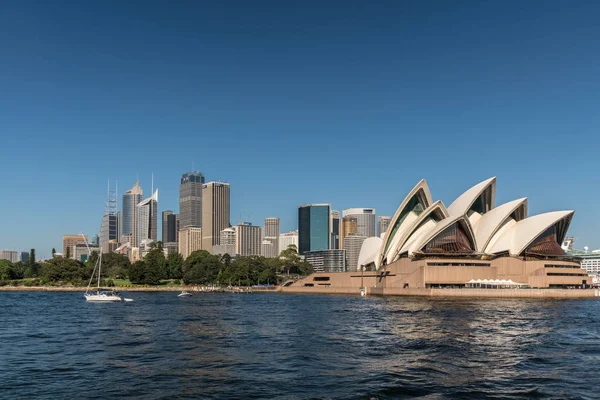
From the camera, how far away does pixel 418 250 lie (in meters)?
95.3

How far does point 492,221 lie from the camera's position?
96500mm

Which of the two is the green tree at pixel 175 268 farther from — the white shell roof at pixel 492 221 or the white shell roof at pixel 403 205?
the white shell roof at pixel 492 221

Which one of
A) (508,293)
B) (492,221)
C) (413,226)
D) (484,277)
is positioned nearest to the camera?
(508,293)

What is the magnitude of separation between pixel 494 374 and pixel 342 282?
3755 inches

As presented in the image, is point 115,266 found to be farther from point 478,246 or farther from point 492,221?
point 492,221

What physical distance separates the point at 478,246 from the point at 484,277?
556cm

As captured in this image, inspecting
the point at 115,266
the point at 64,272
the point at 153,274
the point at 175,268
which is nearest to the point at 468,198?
the point at 153,274

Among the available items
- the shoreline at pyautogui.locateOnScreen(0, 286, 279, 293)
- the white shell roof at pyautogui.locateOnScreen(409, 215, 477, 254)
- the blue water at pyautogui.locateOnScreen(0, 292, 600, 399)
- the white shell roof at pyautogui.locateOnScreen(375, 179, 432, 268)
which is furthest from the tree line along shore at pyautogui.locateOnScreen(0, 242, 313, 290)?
the blue water at pyautogui.locateOnScreen(0, 292, 600, 399)

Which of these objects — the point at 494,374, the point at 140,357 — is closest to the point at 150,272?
the point at 140,357

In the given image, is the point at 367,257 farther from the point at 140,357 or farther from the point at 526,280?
the point at 140,357

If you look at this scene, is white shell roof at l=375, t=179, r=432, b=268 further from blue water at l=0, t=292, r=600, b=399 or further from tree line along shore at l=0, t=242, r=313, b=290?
blue water at l=0, t=292, r=600, b=399

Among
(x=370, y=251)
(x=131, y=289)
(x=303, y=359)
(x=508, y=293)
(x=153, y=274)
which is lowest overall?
(x=131, y=289)

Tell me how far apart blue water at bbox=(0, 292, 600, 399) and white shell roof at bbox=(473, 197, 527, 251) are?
4990 cm

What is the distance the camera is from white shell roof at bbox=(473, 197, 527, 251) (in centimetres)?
9419
